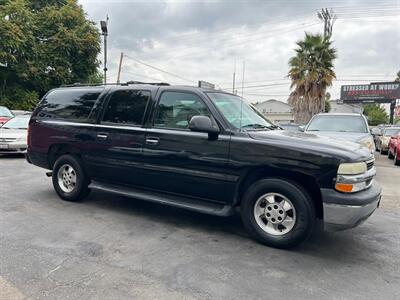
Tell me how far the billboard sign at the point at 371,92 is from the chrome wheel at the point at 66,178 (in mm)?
52768

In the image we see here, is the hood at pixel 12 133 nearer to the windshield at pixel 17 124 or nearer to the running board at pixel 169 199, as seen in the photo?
the windshield at pixel 17 124

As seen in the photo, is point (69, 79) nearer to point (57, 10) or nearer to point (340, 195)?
point (57, 10)

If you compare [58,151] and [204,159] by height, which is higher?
[204,159]

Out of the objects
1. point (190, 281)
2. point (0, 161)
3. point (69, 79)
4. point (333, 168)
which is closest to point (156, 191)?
point (190, 281)

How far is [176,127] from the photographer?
4.80 metres

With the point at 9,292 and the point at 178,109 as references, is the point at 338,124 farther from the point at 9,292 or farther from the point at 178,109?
the point at 9,292

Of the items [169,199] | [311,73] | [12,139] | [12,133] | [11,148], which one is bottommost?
[169,199]

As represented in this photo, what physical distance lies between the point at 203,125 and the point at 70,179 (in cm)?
279

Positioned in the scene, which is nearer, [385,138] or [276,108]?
[385,138]

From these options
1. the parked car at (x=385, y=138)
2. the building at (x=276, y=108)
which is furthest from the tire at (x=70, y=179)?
the building at (x=276, y=108)

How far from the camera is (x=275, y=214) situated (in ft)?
13.7

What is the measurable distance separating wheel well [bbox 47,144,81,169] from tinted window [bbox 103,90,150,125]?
2.63ft

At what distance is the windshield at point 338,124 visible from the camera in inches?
380

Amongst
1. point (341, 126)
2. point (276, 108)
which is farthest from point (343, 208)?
point (276, 108)
